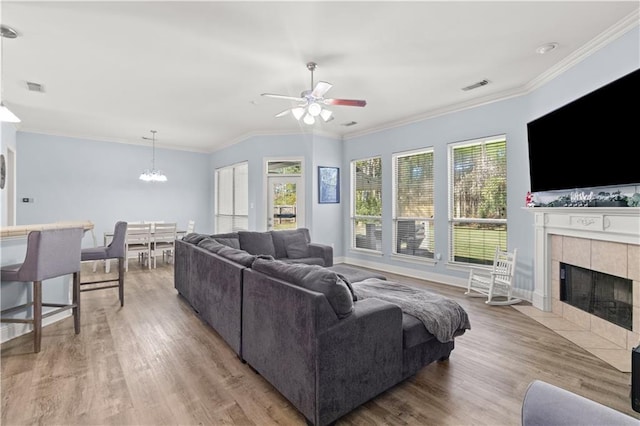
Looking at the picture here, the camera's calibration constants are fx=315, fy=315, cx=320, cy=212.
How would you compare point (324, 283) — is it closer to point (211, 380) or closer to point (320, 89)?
point (211, 380)

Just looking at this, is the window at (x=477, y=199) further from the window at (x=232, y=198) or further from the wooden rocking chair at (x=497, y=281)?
the window at (x=232, y=198)

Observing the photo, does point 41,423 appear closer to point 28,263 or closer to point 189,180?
point 28,263

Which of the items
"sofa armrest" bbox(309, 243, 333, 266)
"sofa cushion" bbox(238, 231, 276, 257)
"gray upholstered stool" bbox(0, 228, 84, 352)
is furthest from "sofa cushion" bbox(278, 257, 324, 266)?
"gray upholstered stool" bbox(0, 228, 84, 352)

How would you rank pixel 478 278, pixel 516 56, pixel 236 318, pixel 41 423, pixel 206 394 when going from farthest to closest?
pixel 478 278 → pixel 516 56 → pixel 236 318 → pixel 206 394 → pixel 41 423

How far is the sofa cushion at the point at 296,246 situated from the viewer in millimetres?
5133

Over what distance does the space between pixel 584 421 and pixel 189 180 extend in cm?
891

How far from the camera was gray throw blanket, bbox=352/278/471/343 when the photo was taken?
7.55 feet

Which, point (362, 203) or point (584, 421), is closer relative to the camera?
point (584, 421)

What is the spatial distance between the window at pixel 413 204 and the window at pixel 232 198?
3315 millimetres

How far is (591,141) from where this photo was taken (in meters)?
3.07

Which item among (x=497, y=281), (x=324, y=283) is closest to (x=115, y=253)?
(x=324, y=283)

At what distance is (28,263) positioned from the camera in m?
2.69

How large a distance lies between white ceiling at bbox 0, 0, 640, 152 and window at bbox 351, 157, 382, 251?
57.0 inches

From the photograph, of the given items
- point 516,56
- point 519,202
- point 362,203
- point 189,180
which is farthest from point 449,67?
point 189,180
